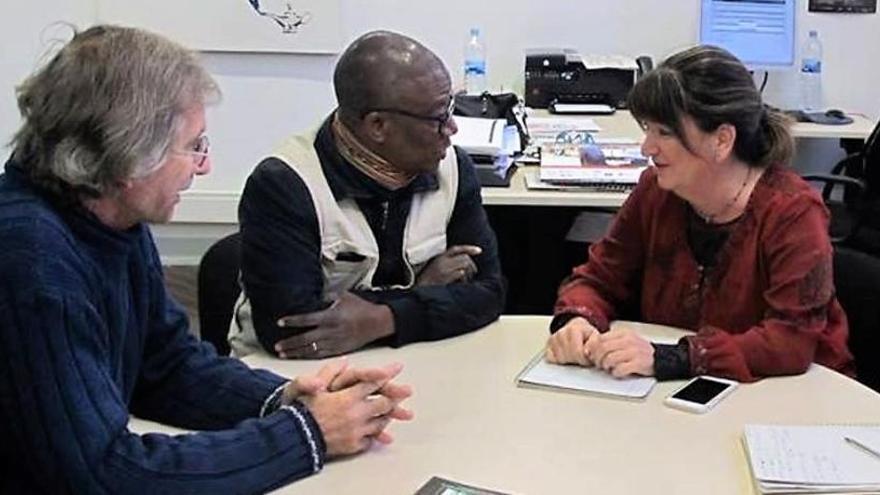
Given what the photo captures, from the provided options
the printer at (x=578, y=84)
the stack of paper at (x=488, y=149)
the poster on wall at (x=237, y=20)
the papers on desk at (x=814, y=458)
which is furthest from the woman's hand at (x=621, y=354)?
the poster on wall at (x=237, y=20)

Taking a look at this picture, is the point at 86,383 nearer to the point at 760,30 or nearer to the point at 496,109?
the point at 496,109

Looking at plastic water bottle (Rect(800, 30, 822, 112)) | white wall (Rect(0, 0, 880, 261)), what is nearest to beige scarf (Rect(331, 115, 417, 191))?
white wall (Rect(0, 0, 880, 261))

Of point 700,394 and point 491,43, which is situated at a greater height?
point 491,43

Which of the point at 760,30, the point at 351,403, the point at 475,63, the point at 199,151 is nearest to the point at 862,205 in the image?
the point at 760,30

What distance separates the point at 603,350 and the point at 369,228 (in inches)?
20.3

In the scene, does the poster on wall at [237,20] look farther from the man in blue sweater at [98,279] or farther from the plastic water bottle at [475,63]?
the man in blue sweater at [98,279]

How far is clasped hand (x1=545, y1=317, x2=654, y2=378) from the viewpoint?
71.0 inches

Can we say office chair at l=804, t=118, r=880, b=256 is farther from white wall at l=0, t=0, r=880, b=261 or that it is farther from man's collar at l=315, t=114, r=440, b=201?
man's collar at l=315, t=114, r=440, b=201

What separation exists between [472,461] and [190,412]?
17.4 inches

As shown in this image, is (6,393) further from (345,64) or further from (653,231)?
→ (653,231)

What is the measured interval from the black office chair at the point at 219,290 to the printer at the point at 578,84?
2.19m

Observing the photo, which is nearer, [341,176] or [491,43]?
[341,176]

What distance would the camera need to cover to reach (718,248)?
2.03 metres

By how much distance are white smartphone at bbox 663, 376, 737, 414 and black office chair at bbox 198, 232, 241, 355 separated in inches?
35.7
